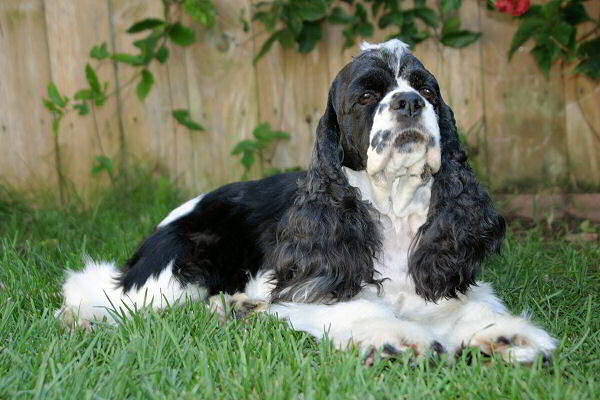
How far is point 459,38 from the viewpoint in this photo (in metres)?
5.30

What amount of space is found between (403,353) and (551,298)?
1232 mm

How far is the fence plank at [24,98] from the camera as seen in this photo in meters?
5.58

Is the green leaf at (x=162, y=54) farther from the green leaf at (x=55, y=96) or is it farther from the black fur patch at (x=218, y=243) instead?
the black fur patch at (x=218, y=243)

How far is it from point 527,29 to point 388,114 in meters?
2.59

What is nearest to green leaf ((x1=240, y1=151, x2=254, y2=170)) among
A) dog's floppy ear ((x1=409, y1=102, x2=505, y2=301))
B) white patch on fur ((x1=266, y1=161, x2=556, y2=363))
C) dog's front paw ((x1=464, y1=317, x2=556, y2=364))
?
white patch on fur ((x1=266, y1=161, x2=556, y2=363))

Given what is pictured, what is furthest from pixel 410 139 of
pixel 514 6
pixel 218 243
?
pixel 514 6

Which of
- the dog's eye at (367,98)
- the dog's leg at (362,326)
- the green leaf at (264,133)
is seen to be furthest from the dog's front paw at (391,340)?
the green leaf at (264,133)

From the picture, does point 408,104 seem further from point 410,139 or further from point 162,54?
point 162,54

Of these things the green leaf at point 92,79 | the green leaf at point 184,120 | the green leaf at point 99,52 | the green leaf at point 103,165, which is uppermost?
the green leaf at point 99,52

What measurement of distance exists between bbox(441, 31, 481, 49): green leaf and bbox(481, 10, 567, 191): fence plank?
0.22 meters

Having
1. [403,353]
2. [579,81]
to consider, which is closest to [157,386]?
[403,353]

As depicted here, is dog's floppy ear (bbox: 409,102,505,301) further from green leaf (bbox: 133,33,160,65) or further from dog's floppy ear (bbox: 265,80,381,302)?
green leaf (bbox: 133,33,160,65)

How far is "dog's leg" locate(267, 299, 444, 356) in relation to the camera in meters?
2.61

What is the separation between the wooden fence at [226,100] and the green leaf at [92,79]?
0.16 metres
